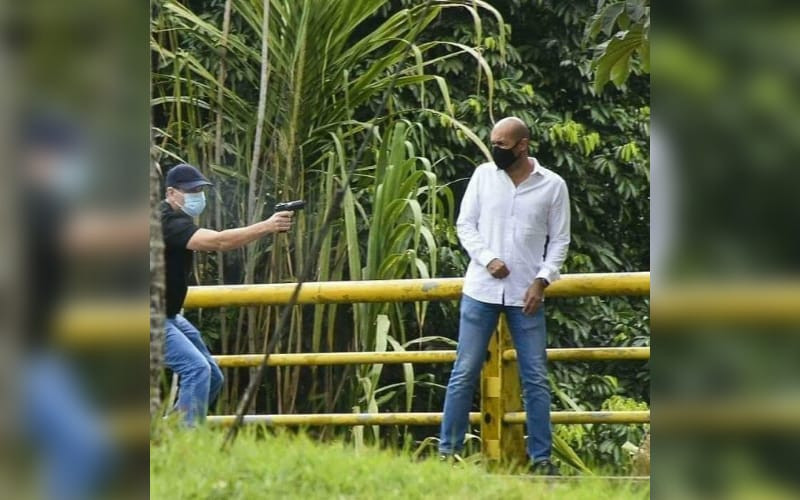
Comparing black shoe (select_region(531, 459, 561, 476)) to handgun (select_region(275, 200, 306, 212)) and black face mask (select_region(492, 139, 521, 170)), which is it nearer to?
black face mask (select_region(492, 139, 521, 170))

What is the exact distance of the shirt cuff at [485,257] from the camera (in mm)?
3822

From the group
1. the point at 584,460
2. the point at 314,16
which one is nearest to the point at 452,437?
the point at 584,460

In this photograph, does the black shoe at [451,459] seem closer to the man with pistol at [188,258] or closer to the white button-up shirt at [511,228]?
the white button-up shirt at [511,228]

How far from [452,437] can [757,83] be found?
1.71 meters

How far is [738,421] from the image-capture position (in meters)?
2.73

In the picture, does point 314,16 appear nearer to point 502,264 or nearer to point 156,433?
point 502,264

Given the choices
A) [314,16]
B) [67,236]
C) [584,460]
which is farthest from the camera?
[314,16]

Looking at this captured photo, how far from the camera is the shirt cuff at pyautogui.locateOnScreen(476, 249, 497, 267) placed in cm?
382

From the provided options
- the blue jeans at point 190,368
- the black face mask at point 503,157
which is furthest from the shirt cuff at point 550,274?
the blue jeans at point 190,368

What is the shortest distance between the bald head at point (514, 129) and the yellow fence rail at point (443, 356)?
1.58 ft

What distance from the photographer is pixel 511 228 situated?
12.6ft

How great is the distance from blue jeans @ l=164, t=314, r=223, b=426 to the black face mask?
1.19 metres

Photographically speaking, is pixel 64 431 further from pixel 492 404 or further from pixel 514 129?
pixel 514 129

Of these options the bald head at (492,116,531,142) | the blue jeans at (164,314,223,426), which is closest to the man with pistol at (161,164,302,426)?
the blue jeans at (164,314,223,426)
